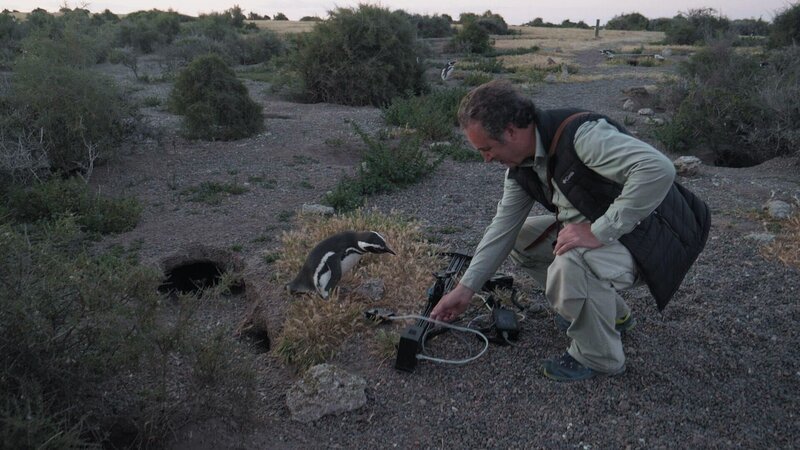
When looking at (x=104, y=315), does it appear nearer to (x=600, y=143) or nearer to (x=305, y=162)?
(x=600, y=143)

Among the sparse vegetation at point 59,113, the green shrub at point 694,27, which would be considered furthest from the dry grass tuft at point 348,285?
the green shrub at point 694,27

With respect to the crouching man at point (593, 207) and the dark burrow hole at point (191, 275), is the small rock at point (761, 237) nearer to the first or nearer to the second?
the crouching man at point (593, 207)

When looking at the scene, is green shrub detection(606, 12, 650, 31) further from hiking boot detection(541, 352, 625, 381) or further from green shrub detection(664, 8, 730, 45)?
hiking boot detection(541, 352, 625, 381)

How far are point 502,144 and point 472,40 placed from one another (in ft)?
80.0

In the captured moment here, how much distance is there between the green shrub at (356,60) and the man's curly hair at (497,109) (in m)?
9.94

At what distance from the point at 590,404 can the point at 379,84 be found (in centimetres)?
1055

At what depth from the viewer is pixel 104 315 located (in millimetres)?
A: 2533

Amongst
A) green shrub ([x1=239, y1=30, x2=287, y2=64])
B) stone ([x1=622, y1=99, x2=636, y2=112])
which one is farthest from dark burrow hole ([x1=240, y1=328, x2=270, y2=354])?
green shrub ([x1=239, y1=30, x2=287, y2=64])

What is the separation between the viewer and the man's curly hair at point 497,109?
9.73ft

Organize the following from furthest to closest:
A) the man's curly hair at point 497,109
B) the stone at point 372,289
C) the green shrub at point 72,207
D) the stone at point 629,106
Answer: the stone at point 629,106, the green shrub at point 72,207, the stone at point 372,289, the man's curly hair at point 497,109

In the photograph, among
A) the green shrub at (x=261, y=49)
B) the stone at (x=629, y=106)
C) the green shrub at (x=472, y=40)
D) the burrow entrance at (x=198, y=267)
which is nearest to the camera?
the burrow entrance at (x=198, y=267)

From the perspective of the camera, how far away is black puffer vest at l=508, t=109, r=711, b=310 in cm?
300

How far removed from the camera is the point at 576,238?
300 cm

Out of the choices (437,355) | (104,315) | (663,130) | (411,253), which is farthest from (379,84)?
(104,315)
